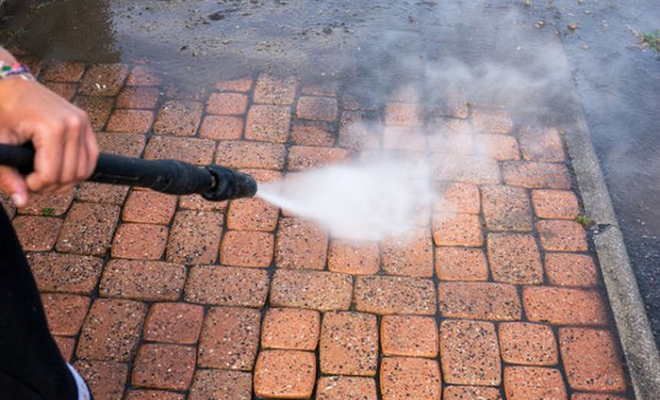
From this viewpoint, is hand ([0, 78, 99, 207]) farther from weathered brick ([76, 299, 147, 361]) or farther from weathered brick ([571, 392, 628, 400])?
weathered brick ([571, 392, 628, 400])

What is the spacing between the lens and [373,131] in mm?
4176

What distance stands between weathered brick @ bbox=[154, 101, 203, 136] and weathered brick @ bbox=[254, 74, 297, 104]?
1.44 feet

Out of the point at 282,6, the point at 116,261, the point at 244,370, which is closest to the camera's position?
the point at 244,370

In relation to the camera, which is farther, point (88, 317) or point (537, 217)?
point (537, 217)

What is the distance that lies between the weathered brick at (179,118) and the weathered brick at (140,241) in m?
0.83

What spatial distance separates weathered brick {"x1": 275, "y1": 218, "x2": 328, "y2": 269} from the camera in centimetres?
339

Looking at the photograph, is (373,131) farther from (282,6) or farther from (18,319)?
(18,319)

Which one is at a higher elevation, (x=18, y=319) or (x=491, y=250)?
(x=18, y=319)

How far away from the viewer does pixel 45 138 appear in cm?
121

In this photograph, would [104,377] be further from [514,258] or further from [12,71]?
[514,258]

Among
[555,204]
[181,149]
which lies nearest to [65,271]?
[181,149]

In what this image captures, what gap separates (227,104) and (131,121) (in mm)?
662

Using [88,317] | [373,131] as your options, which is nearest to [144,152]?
[88,317]

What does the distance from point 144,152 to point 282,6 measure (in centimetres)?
217
